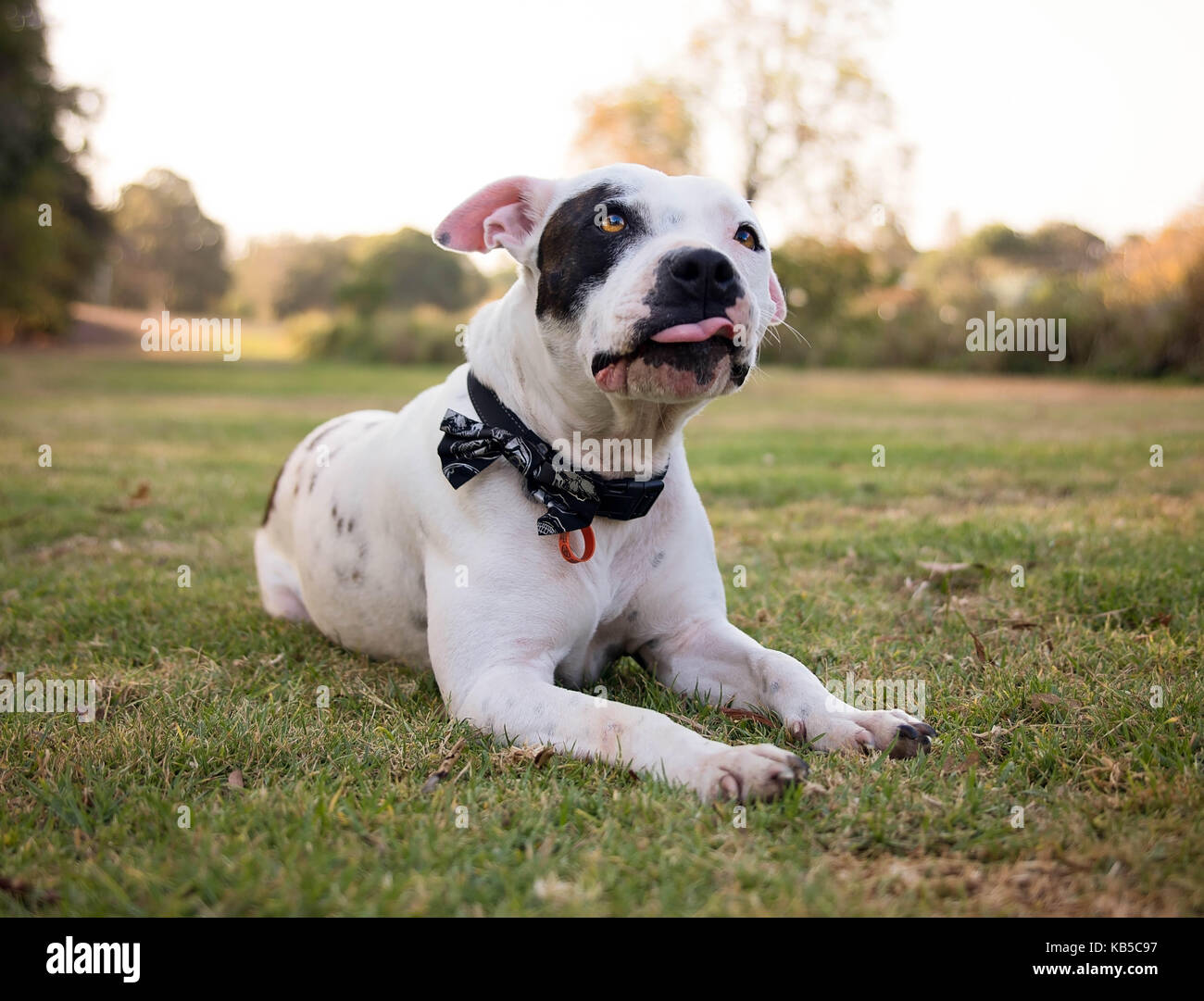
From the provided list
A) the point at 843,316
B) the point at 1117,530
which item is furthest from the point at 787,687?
the point at 843,316

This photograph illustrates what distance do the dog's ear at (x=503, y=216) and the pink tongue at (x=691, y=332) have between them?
71 cm

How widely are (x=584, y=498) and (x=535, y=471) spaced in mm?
170

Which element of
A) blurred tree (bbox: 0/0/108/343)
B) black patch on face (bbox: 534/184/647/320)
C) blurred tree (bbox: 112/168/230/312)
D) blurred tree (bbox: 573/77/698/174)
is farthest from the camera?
blurred tree (bbox: 112/168/230/312)

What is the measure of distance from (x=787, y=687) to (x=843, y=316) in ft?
94.0

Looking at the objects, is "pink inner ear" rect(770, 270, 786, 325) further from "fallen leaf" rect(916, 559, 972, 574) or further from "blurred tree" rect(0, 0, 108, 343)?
"blurred tree" rect(0, 0, 108, 343)

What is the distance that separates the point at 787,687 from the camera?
2.84 m

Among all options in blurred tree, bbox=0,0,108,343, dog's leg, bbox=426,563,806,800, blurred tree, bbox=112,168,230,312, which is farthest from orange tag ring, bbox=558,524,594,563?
blurred tree, bbox=112,168,230,312

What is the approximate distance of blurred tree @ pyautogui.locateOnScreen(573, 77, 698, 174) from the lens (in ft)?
109

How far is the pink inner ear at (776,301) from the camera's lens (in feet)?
11.0

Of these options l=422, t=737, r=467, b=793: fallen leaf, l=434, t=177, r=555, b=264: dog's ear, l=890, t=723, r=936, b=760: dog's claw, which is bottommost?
l=422, t=737, r=467, b=793: fallen leaf

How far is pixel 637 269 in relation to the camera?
2717 mm
